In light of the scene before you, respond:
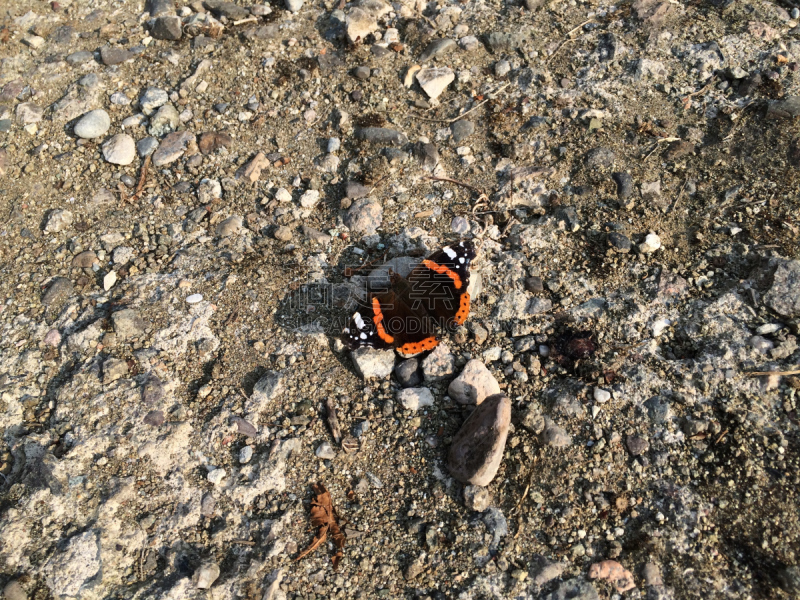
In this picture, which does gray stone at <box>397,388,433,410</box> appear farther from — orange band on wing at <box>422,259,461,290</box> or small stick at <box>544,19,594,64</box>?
small stick at <box>544,19,594,64</box>

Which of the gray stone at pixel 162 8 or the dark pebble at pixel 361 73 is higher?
the gray stone at pixel 162 8

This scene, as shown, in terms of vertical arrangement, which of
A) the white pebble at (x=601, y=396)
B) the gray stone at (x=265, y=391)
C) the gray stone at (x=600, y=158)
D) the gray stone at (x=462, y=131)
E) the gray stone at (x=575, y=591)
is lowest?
the gray stone at (x=575, y=591)

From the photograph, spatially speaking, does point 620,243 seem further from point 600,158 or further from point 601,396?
point 601,396

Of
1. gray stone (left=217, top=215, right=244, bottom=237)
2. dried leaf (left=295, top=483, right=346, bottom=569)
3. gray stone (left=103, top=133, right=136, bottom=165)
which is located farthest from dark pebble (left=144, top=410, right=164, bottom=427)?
gray stone (left=103, top=133, right=136, bottom=165)

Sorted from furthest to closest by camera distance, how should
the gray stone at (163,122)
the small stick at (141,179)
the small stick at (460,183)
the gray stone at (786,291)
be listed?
the gray stone at (163,122), the small stick at (141,179), the small stick at (460,183), the gray stone at (786,291)

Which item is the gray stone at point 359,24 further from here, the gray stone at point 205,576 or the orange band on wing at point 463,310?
the gray stone at point 205,576

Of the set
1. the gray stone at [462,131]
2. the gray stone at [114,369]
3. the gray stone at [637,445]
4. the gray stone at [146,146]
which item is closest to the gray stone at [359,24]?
the gray stone at [462,131]

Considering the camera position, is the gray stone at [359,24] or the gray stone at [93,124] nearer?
the gray stone at [93,124]
